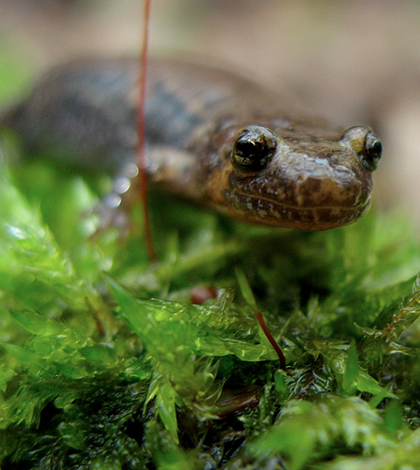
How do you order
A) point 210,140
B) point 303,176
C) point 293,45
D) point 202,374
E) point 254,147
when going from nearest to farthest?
point 202,374, point 303,176, point 254,147, point 210,140, point 293,45

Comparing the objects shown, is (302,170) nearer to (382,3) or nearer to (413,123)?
(413,123)

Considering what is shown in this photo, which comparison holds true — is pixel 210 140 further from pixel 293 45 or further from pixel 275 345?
pixel 293 45

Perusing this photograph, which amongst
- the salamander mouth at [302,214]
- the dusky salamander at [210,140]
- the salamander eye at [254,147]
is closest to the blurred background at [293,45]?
the dusky salamander at [210,140]

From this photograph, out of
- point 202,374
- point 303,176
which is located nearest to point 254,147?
point 303,176

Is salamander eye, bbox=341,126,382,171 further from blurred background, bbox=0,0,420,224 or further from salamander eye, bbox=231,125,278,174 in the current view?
blurred background, bbox=0,0,420,224

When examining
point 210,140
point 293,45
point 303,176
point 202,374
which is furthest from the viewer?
point 293,45

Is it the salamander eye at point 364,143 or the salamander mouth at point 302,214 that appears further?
the salamander eye at point 364,143

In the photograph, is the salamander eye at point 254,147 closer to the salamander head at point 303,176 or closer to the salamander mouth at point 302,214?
the salamander head at point 303,176

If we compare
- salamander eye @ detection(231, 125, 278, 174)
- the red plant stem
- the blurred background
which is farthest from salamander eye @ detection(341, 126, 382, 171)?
the blurred background

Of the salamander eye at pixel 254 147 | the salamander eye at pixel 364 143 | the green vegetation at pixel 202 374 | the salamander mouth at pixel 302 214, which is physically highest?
the salamander eye at pixel 364 143
